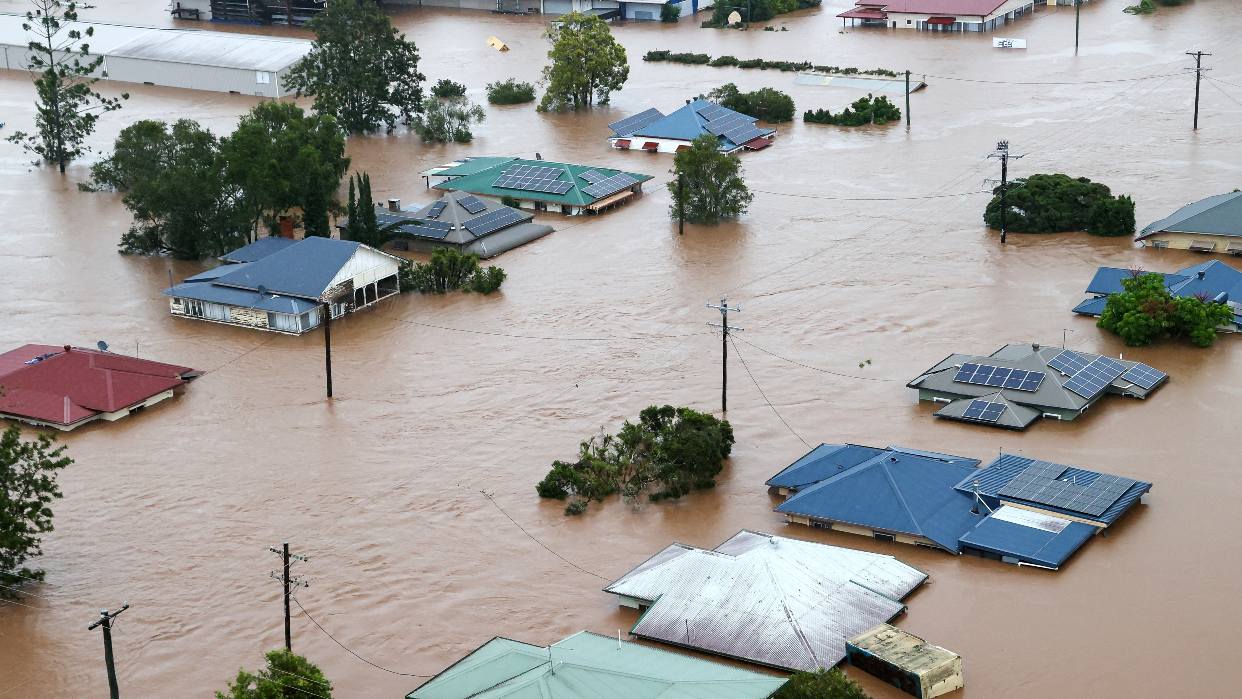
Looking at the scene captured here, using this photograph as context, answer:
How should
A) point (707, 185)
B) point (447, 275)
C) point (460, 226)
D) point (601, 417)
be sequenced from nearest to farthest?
point (601, 417) < point (447, 275) < point (460, 226) < point (707, 185)

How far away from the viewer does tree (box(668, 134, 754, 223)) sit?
5969cm

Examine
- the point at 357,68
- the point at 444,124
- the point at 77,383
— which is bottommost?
the point at 77,383

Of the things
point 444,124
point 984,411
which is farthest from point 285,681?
point 444,124

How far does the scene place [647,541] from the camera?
119 ft

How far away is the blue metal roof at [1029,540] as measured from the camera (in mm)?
33688

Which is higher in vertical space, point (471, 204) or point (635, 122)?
point (635, 122)

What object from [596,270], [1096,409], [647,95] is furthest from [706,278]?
[647,95]

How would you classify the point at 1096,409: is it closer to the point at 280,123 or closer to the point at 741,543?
the point at 741,543

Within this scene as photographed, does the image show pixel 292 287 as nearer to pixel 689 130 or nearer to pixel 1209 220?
pixel 689 130

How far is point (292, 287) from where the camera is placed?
51281 millimetres

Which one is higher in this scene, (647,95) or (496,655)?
(647,95)

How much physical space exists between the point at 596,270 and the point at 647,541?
21.0 meters

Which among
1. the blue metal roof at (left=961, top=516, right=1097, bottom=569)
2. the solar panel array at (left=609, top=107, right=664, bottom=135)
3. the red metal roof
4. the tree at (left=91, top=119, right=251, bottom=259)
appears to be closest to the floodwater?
the blue metal roof at (left=961, top=516, right=1097, bottom=569)

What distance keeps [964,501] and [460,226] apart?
1080 inches
